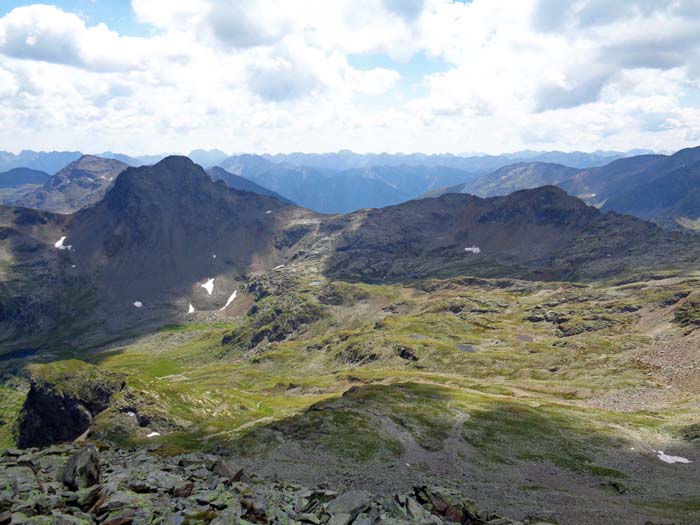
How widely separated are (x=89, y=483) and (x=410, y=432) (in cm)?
7158

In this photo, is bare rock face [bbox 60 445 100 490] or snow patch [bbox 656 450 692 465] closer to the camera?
bare rock face [bbox 60 445 100 490]

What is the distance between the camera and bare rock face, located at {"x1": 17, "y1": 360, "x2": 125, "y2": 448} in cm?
17000

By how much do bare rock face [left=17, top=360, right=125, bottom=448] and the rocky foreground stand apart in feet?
467

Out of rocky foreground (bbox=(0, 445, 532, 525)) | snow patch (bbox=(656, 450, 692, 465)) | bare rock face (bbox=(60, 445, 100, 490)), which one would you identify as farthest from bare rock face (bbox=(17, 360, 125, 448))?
snow patch (bbox=(656, 450, 692, 465))

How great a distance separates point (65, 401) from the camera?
17312cm

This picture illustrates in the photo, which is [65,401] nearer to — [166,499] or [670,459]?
[166,499]

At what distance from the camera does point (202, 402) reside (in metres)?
146

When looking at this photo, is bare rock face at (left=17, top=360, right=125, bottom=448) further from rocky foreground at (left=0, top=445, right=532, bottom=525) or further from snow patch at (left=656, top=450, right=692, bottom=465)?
snow patch at (left=656, top=450, right=692, bottom=465)

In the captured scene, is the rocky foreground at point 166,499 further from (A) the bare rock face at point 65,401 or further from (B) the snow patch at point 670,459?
(A) the bare rock face at point 65,401

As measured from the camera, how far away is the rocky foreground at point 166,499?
87.7 ft

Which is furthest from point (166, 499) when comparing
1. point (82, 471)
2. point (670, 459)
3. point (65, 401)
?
point (65, 401)

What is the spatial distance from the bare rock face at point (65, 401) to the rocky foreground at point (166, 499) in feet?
467

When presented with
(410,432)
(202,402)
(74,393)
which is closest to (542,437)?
(410,432)

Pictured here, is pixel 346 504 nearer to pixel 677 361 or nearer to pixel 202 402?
pixel 202 402
